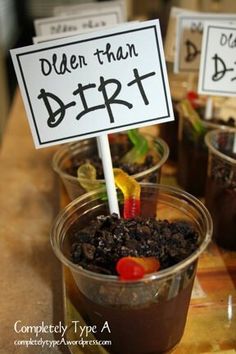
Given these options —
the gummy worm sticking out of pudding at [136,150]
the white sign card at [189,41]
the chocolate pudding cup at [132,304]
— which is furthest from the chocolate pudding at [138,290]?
the white sign card at [189,41]

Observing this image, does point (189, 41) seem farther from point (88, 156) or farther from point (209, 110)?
point (88, 156)

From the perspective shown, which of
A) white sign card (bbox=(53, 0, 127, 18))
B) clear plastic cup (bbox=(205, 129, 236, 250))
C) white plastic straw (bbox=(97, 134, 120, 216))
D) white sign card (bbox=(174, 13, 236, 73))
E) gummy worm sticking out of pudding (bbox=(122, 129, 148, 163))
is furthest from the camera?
white sign card (bbox=(53, 0, 127, 18))

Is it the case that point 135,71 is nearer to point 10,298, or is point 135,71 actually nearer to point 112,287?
point 112,287

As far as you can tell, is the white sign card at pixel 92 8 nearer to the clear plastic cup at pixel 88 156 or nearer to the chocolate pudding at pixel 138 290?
the clear plastic cup at pixel 88 156

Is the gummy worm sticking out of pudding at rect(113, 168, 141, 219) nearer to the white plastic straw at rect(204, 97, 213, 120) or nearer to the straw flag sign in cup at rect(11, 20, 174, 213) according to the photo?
the straw flag sign in cup at rect(11, 20, 174, 213)

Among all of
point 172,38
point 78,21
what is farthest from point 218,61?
point 78,21

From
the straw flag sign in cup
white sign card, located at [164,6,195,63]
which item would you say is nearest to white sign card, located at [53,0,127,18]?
white sign card, located at [164,6,195,63]

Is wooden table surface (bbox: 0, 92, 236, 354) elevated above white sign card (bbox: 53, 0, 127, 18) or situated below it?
below
